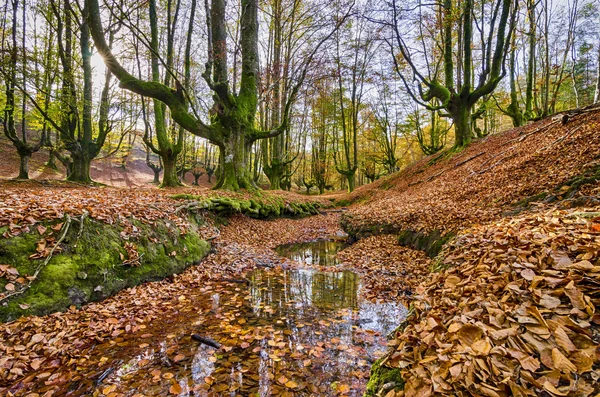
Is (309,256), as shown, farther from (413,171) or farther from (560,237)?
(413,171)

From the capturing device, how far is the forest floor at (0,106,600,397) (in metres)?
1.42

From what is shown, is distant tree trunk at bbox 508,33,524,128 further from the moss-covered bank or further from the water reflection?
the moss-covered bank

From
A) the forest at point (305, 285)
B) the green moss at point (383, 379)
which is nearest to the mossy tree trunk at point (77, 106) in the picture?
the forest at point (305, 285)

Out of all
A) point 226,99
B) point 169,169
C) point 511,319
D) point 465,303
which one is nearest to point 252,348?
point 465,303

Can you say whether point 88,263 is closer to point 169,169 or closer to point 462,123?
point 169,169

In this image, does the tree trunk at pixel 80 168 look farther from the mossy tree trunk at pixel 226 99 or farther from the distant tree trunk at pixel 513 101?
the distant tree trunk at pixel 513 101

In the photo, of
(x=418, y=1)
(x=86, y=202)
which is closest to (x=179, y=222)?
(x=86, y=202)

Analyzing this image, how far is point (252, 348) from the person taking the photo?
2.91 m

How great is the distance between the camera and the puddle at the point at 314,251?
22.7ft

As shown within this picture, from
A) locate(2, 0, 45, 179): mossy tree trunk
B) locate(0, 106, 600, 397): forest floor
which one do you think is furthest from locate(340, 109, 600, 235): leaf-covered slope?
locate(2, 0, 45, 179): mossy tree trunk

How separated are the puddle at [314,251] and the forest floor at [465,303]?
0.79m

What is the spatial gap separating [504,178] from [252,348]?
697cm

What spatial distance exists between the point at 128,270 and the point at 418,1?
43.4 ft

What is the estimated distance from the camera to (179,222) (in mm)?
5949
